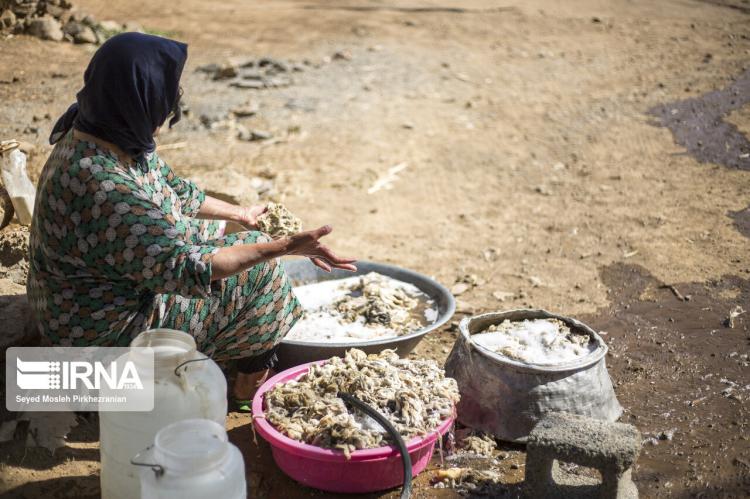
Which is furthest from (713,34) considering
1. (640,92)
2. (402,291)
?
(402,291)

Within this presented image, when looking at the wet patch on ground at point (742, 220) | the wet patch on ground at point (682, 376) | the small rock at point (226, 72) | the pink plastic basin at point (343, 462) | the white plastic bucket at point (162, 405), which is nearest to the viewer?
the white plastic bucket at point (162, 405)

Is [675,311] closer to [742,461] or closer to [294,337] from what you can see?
[742,461]

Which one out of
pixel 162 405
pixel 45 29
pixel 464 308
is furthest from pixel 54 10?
pixel 162 405

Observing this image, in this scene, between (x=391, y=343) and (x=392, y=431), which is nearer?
(x=392, y=431)

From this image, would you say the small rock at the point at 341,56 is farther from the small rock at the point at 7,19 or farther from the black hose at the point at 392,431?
the black hose at the point at 392,431

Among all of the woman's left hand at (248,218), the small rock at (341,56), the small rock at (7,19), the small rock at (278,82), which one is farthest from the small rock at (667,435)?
the small rock at (7,19)

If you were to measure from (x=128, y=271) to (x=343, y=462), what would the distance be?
1.07 metres

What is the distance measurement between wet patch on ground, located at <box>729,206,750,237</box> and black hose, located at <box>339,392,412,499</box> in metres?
3.71

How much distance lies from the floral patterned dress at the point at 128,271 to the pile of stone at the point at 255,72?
5.43 metres

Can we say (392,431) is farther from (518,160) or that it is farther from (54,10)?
(54,10)

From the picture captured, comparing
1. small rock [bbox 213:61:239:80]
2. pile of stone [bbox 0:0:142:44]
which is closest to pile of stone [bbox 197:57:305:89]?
small rock [bbox 213:61:239:80]

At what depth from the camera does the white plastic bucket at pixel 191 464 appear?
2.26 m

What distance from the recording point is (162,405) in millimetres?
2598

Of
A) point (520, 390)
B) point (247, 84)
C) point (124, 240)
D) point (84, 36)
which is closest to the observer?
point (124, 240)
